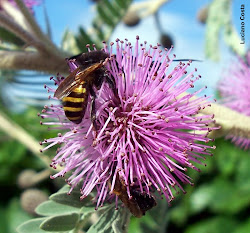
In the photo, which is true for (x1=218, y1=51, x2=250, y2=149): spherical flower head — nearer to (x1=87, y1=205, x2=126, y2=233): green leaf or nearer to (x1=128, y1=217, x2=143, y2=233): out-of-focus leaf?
(x1=128, y1=217, x2=143, y2=233): out-of-focus leaf

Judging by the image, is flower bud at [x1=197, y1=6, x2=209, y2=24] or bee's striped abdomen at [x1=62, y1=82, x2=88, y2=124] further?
flower bud at [x1=197, y1=6, x2=209, y2=24]

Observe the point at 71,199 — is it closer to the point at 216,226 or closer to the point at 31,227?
the point at 31,227

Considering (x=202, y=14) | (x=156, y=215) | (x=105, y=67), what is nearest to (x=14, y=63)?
(x=105, y=67)

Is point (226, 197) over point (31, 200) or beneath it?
beneath

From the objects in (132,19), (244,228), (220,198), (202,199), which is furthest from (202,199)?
(132,19)

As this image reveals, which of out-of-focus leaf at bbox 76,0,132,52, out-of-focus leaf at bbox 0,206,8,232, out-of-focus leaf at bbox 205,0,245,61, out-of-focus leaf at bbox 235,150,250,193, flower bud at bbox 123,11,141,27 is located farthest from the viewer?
out-of-focus leaf at bbox 235,150,250,193

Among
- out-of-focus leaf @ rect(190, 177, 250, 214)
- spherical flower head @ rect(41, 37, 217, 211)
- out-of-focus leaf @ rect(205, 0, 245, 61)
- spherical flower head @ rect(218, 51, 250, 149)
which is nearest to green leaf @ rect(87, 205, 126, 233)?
spherical flower head @ rect(41, 37, 217, 211)

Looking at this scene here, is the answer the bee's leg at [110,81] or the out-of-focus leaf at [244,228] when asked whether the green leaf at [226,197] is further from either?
the bee's leg at [110,81]
